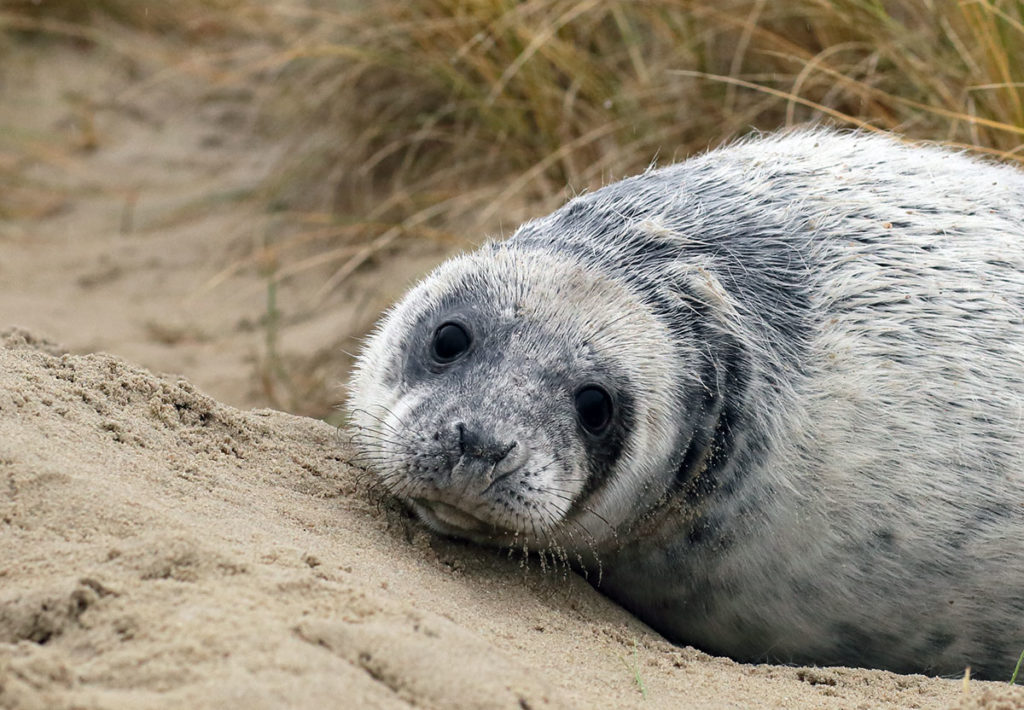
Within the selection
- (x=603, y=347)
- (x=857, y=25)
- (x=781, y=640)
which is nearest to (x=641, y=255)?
(x=603, y=347)

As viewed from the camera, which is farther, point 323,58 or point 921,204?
point 323,58

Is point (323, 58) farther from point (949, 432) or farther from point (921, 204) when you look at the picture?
point (949, 432)

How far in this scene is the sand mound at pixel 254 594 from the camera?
6.81 feet

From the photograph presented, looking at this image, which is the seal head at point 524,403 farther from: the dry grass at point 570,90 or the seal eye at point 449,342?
the dry grass at point 570,90

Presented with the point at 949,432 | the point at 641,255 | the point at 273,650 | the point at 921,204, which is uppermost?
the point at 921,204

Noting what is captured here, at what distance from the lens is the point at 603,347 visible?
130 inches

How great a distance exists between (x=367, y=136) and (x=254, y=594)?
4.77 metres

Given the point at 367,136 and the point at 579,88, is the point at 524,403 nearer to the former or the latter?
the point at 579,88

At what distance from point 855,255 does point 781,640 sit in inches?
46.6

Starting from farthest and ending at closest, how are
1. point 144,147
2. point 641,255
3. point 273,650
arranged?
point 144,147, point 641,255, point 273,650

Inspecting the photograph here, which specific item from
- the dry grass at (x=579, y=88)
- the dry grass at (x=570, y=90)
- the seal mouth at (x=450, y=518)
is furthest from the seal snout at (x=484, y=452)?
the dry grass at (x=579, y=88)

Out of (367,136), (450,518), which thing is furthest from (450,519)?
(367,136)

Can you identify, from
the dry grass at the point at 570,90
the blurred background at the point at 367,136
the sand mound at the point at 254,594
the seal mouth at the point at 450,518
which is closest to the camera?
the sand mound at the point at 254,594

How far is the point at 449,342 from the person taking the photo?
3.35 metres
